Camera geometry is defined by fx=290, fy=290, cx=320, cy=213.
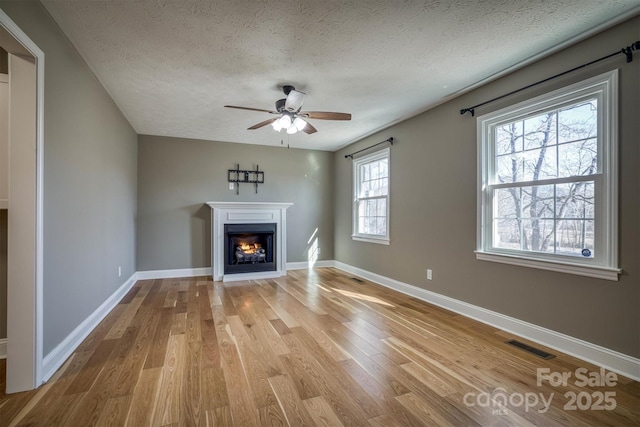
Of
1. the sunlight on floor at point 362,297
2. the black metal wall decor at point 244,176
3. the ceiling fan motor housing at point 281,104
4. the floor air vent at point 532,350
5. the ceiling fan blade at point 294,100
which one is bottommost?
the sunlight on floor at point 362,297

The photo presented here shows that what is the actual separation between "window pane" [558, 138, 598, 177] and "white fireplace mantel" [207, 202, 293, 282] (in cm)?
392

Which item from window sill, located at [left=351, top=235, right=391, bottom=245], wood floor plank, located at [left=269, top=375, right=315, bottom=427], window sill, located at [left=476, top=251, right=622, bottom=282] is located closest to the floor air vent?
window sill, located at [left=476, top=251, right=622, bottom=282]

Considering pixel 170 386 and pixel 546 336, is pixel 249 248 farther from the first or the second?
pixel 546 336

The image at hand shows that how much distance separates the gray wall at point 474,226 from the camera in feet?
6.44

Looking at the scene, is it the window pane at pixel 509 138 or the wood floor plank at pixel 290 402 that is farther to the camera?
the window pane at pixel 509 138

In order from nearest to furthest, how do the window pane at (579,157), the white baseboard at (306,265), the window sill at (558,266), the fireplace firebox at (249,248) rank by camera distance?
the window sill at (558,266) < the window pane at (579,157) < the fireplace firebox at (249,248) < the white baseboard at (306,265)

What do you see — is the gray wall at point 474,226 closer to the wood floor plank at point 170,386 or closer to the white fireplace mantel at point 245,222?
the white fireplace mantel at point 245,222

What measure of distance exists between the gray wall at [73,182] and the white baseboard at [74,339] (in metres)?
0.05

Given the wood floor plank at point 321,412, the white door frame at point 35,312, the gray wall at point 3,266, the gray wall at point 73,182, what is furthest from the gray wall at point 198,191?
the wood floor plank at point 321,412

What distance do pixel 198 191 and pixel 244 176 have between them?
0.86 metres

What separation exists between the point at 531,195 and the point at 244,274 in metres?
4.14

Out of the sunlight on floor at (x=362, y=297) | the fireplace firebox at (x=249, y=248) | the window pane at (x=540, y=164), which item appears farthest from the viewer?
the fireplace firebox at (x=249, y=248)

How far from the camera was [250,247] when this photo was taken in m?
5.23

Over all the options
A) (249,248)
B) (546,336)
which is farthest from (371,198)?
(546,336)
